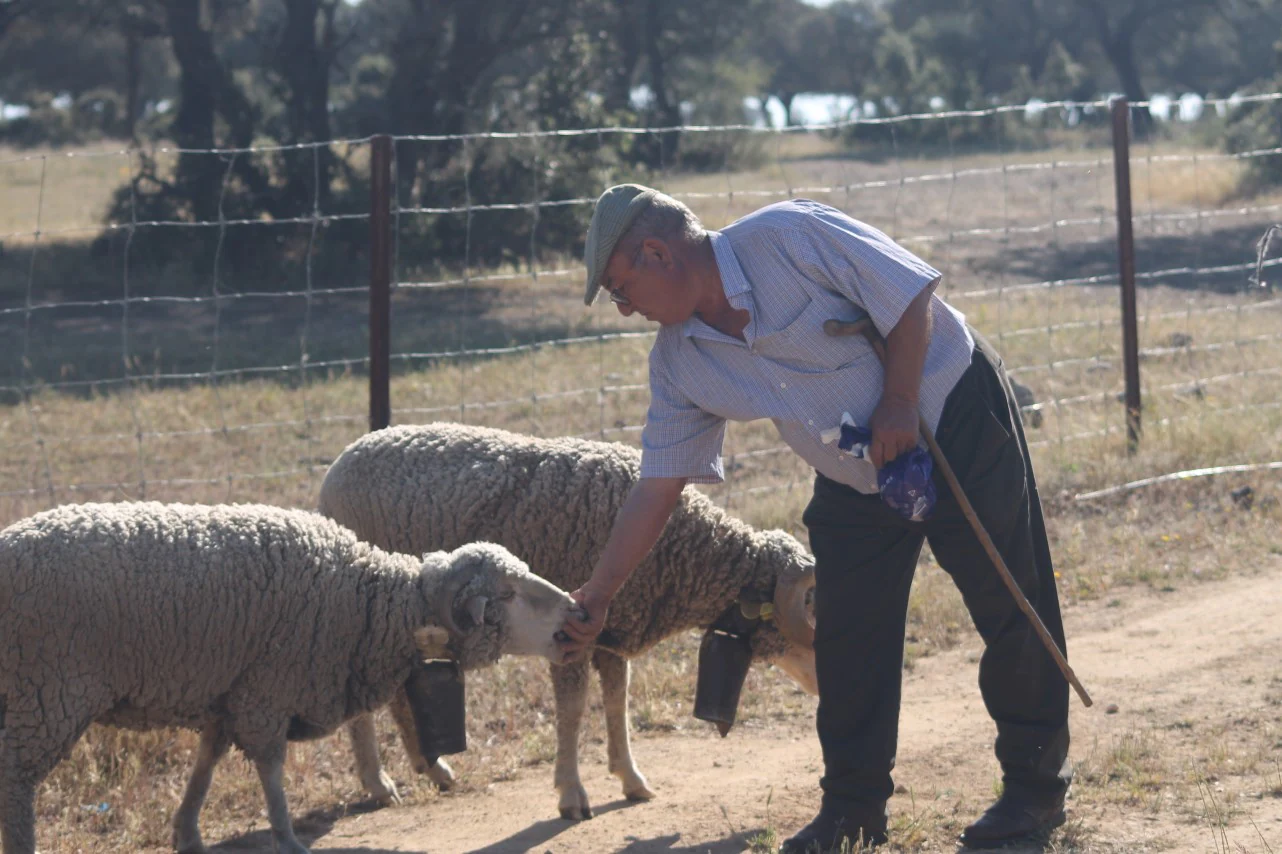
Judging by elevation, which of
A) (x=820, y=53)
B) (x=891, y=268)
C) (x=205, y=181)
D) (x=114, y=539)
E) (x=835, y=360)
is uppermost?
(x=820, y=53)

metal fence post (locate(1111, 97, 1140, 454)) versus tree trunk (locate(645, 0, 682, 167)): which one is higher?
tree trunk (locate(645, 0, 682, 167))

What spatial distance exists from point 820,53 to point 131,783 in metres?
52.3

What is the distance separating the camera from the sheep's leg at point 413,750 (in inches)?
199

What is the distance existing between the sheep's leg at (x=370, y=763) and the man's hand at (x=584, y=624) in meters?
1.04

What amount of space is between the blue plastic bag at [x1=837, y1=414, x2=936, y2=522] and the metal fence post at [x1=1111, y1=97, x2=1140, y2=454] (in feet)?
17.3

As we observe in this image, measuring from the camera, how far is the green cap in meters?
3.69

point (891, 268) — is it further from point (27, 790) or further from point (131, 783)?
point (131, 783)

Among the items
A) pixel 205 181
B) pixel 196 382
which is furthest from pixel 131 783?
pixel 205 181

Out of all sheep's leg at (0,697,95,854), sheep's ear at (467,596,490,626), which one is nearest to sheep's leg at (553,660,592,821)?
sheep's ear at (467,596,490,626)

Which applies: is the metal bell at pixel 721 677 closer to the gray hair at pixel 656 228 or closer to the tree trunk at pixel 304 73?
the gray hair at pixel 656 228

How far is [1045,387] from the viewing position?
11109mm

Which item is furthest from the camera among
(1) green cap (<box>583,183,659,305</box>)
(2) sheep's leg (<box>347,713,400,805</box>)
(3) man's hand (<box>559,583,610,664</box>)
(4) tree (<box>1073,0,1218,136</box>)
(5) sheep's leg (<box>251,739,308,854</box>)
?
(4) tree (<box>1073,0,1218,136</box>)

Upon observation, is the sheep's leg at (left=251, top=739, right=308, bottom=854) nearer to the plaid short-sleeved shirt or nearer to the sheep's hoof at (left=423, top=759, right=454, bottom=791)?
the sheep's hoof at (left=423, top=759, right=454, bottom=791)

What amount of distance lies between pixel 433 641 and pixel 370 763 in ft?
2.89
